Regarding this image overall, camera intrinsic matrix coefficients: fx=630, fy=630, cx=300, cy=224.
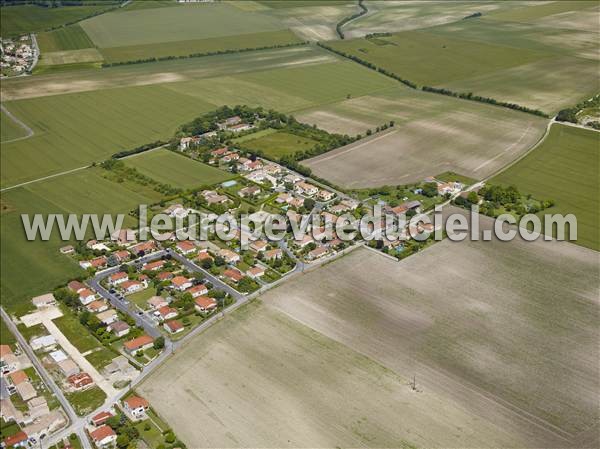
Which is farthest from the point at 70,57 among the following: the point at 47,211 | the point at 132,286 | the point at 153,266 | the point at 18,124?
the point at 132,286

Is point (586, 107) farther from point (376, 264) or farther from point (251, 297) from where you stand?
point (251, 297)

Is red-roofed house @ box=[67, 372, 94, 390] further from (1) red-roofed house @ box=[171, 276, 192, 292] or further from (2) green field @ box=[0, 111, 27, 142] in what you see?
(2) green field @ box=[0, 111, 27, 142]

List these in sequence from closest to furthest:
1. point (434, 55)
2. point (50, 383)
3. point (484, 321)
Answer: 1. point (50, 383)
2. point (484, 321)
3. point (434, 55)

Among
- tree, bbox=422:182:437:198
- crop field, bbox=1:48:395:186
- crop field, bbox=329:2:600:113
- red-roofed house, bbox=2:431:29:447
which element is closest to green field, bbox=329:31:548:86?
crop field, bbox=329:2:600:113

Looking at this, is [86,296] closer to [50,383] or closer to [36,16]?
[50,383]

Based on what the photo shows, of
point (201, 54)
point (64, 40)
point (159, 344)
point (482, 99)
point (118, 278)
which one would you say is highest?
point (64, 40)
